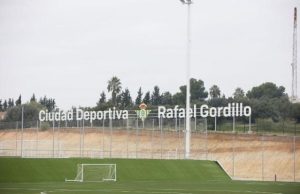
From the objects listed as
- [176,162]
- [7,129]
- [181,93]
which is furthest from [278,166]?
[181,93]

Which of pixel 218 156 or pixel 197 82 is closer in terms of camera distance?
pixel 218 156

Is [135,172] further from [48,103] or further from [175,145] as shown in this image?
[48,103]

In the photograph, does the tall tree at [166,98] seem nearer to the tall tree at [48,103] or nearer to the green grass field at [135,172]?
the tall tree at [48,103]

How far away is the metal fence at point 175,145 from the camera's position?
6762 cm

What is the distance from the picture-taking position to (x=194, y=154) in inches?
2832

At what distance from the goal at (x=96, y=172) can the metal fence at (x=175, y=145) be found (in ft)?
34.9

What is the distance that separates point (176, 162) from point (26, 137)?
1654 inches

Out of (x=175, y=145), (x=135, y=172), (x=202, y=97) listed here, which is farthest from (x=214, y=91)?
(x=135, y=172)

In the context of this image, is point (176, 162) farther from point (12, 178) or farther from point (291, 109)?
point (291, 109)

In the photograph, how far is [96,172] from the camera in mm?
51281

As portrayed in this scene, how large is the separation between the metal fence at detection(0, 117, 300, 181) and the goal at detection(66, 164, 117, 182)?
10.6 m

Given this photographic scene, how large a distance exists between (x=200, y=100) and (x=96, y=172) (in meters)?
97.7

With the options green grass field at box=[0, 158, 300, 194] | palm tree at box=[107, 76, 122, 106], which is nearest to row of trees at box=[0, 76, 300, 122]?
palm tree at box=[107, 76, 122, 106]

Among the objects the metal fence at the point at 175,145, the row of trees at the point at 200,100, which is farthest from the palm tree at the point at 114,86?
the metal fence at the point at 175,145
